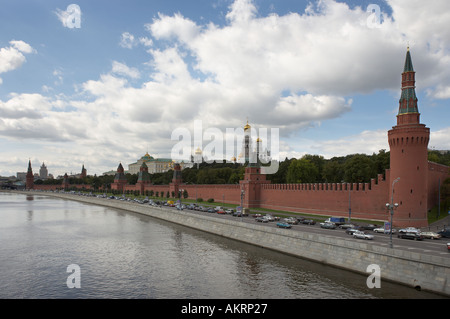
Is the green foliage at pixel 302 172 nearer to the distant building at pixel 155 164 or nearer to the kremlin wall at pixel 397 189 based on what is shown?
the kremlin wall at pixel 397 189

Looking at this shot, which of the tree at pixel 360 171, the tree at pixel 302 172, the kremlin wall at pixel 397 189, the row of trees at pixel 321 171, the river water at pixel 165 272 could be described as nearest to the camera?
the river water at pixel 165 272

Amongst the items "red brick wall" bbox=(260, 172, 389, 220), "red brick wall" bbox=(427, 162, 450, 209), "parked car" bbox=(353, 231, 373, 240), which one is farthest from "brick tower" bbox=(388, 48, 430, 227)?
"parked car" bbox=(353, 231, 373, 240)

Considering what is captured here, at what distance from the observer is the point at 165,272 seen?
1991 centimetres

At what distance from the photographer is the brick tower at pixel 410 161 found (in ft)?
100

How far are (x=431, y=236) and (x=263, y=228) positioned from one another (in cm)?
1205

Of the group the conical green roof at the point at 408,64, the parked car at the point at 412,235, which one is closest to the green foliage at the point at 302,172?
the conical green roof at the point at 408,64

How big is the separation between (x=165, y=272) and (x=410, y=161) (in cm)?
2365

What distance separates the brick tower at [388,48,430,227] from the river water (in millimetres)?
13883

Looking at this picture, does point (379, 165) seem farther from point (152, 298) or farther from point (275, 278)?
point (152, 298)

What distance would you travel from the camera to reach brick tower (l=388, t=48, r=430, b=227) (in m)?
30.6

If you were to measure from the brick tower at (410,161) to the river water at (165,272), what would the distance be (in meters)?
13.9
